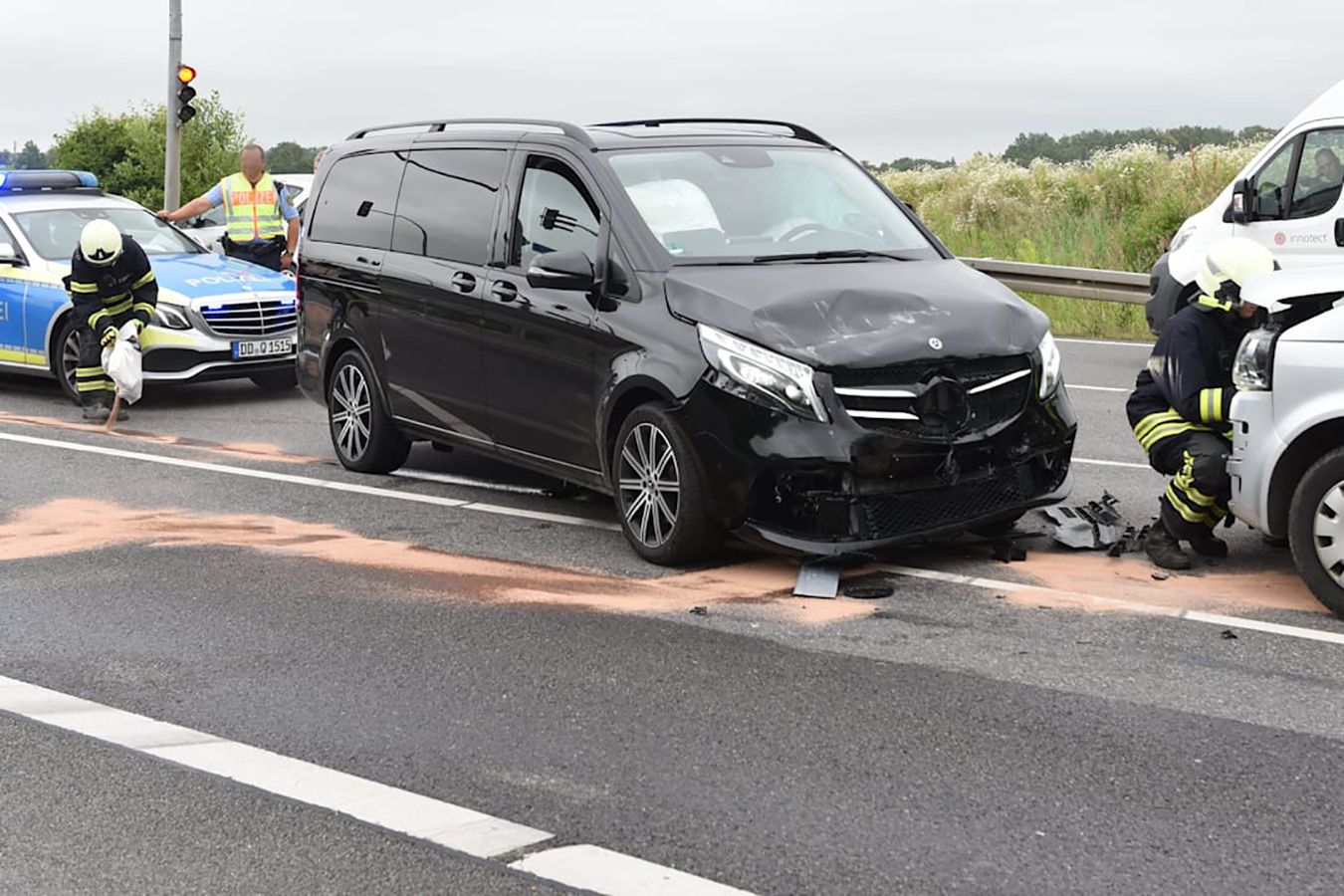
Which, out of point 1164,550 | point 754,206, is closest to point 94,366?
point 754,206

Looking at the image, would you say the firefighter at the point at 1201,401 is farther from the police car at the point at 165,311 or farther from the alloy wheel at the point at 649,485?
the police car at the point at 165,311

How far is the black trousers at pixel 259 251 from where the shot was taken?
1656cm

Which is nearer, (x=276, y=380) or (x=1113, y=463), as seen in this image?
(x=1113, y=463)

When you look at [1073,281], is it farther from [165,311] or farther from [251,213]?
[165,311]

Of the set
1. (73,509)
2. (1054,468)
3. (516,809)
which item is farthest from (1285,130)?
(516,809)

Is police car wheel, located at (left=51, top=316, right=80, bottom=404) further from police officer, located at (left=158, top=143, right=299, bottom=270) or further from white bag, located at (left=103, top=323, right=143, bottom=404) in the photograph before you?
police officer, located at (left=158, top=143, right=299, bottom=270)

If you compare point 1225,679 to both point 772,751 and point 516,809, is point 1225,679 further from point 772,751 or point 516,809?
point 516,809

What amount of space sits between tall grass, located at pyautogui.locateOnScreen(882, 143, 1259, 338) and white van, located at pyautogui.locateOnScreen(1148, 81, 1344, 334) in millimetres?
5105

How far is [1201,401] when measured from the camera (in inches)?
289

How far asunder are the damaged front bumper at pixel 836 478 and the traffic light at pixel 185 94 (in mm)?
21349

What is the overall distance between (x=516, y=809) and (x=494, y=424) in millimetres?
4275

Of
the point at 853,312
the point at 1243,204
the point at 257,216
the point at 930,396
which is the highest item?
the point at 1243,204

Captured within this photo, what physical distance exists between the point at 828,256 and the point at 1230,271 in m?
→ 1.83

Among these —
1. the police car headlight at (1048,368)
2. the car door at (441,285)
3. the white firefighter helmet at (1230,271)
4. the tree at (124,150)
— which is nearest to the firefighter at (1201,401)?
the white firefighter helmet at (1230,271)
